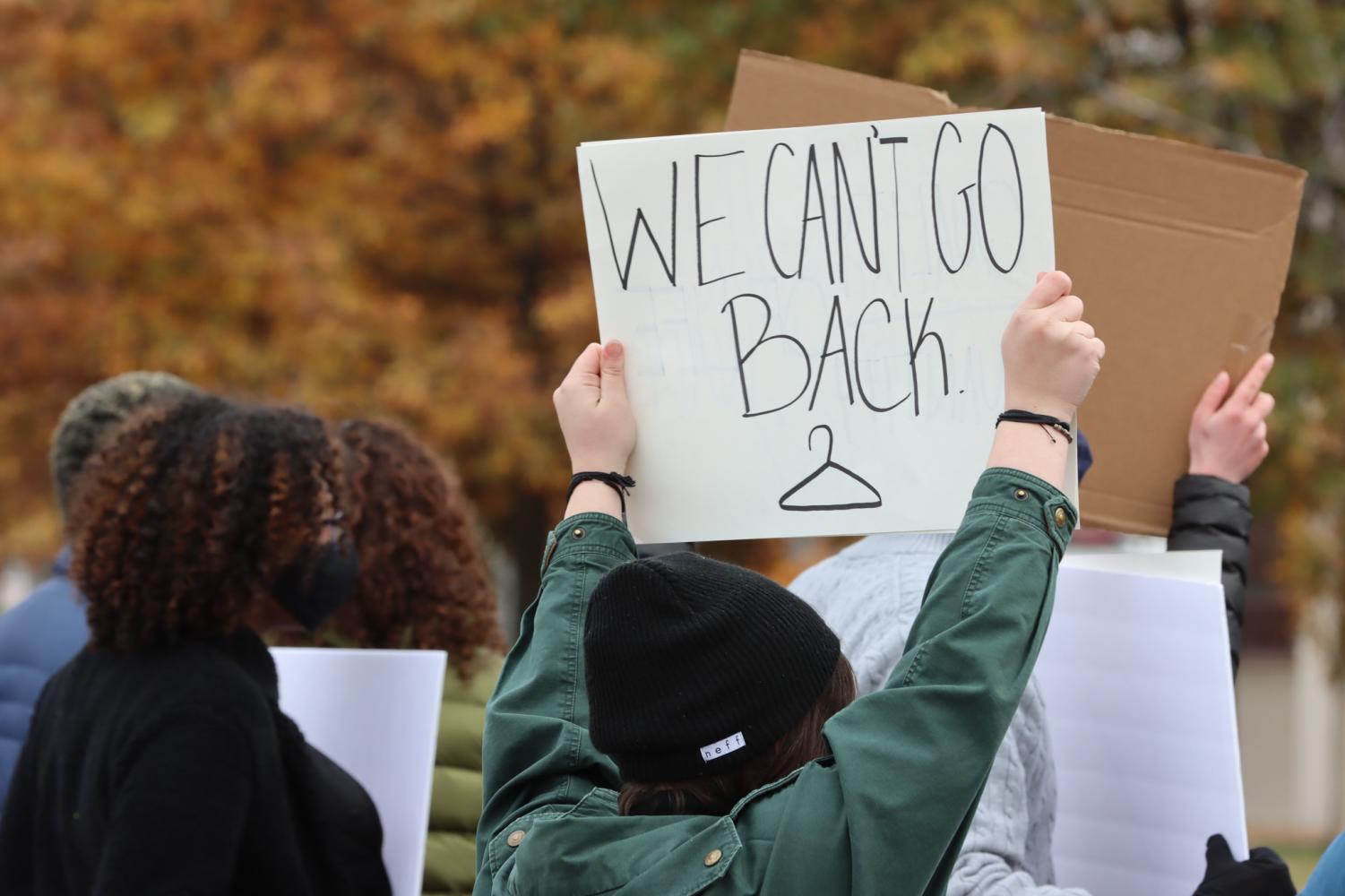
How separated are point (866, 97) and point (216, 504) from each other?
1.15 metres

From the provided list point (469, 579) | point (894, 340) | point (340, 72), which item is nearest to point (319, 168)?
point (340, 72)

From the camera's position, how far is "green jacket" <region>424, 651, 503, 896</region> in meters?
2.81

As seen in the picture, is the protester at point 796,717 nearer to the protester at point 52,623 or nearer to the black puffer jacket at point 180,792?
the black puffer jacket at point 180,792

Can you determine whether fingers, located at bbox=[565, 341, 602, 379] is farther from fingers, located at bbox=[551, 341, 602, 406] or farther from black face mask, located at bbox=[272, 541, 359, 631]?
black face mask, located at bbox=[272, 541, 359, 631]

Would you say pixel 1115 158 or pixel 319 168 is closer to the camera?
pixel 1115 158

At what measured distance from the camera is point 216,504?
2.41 meters

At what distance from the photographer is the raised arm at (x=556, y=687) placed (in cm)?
171

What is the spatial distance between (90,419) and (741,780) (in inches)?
79.2

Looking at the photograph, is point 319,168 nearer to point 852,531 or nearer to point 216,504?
point 216,504

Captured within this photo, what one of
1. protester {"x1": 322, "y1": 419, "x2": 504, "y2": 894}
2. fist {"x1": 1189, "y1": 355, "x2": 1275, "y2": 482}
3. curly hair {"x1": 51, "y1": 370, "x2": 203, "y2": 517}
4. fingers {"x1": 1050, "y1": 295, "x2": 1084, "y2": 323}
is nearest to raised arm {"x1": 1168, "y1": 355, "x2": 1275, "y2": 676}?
fist {"x1": 1189, "y1": 355, "x2": 1275, "y2": 482}

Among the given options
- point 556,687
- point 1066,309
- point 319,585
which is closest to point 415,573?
point 319,585

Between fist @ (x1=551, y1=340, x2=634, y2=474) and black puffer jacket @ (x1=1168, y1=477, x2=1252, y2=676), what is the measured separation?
3.26 ft

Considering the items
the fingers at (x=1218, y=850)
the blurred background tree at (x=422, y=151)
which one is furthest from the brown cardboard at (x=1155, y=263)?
the blurred background tree at (x=422, y=151)

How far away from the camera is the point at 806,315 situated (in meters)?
1.94
